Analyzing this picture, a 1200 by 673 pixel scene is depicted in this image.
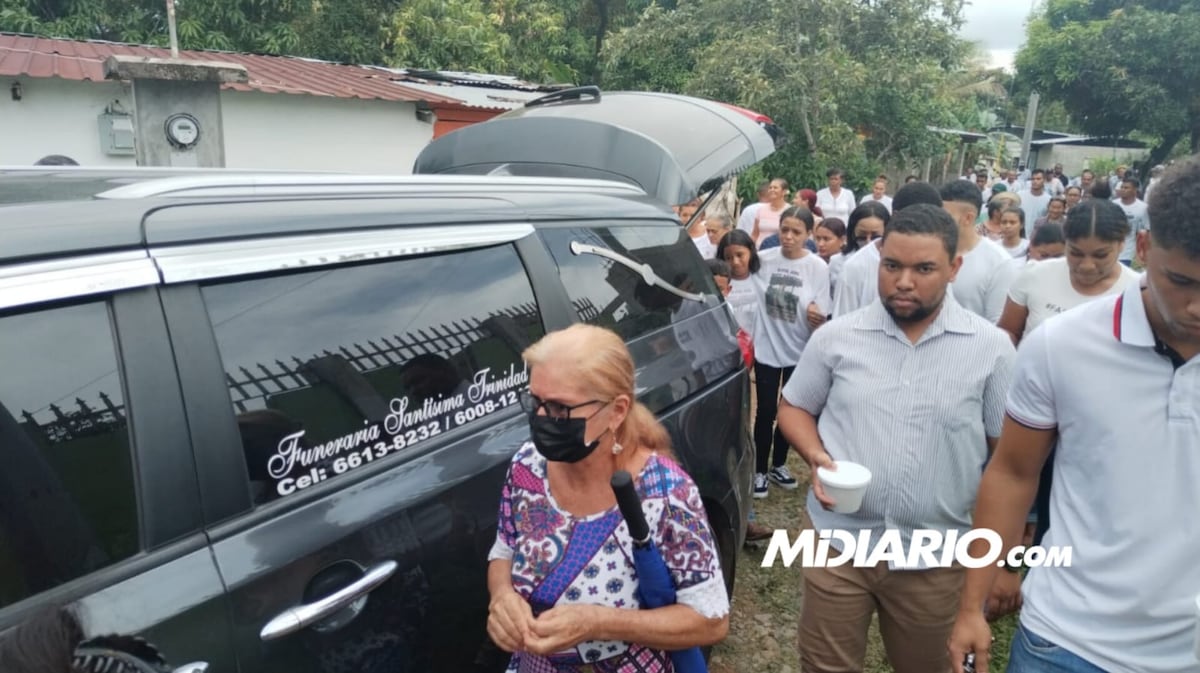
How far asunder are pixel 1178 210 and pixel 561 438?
4.22 feet

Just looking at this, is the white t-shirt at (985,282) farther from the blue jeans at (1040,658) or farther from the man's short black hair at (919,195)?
the blue jeans at (1040,658)

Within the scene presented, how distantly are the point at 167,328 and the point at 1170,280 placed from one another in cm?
191

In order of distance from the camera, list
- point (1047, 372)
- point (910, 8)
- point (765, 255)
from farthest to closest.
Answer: point (910, 8), point (765, 255), point (1047, 372)

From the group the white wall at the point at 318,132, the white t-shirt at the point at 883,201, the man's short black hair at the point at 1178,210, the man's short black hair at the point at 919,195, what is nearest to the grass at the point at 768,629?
the man's short black hair at the point at 1178,210

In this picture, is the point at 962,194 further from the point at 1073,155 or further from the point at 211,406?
the point at 1073,155

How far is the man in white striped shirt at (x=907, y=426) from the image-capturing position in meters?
2.31

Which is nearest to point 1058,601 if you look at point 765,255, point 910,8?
point 765,255

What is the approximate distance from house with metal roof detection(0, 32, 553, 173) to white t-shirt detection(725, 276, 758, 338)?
4195 mm

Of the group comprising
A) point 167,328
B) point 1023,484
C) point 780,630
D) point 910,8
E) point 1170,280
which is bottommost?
point 780,630

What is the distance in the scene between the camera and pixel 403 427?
184 centimetres

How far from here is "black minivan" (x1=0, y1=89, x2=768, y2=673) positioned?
52.6 inches

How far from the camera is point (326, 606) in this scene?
5.10ft

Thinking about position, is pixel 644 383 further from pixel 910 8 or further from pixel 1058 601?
pixel 910 8

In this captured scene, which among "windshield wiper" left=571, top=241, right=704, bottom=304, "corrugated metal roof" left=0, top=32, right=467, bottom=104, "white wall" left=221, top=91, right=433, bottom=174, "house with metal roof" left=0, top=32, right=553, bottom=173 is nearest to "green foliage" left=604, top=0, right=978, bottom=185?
"house with metal roof" left=0, top=32, right=553, bottom=173
